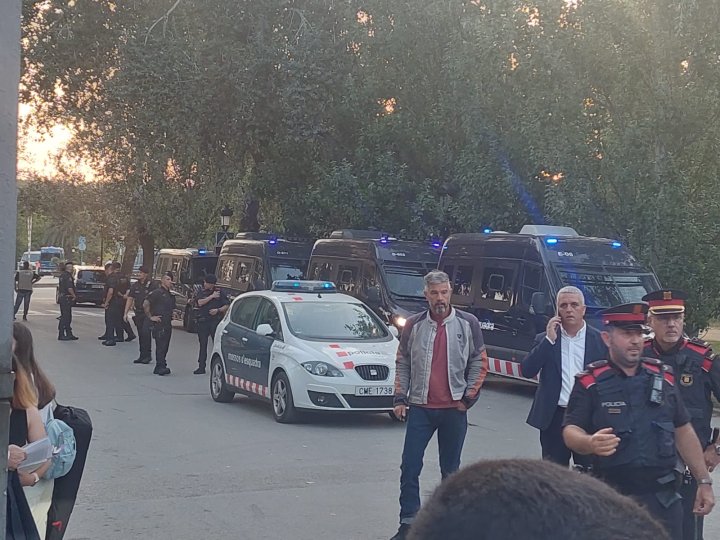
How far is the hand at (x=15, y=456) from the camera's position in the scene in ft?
13.9

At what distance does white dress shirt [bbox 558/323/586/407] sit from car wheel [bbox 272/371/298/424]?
564 centimetres

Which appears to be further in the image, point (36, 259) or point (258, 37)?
point (36, 259)

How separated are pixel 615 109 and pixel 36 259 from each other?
86493mm

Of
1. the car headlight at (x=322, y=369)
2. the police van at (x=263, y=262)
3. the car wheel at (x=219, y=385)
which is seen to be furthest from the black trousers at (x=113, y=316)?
the car headlight at (x=322, y=369)

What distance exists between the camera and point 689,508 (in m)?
5.05

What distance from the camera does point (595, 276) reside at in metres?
14.7

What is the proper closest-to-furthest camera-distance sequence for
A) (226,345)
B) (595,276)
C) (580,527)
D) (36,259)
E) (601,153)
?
(580,527) → (226,345) → (595,276) → (601,153) → (36,259)

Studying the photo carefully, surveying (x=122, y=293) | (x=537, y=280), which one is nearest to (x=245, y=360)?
(x=537, y=280)

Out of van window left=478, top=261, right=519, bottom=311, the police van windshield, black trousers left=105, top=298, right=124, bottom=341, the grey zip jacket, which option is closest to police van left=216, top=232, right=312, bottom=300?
the police van windshield

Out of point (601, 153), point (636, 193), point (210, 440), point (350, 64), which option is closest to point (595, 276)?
point (636, 193)

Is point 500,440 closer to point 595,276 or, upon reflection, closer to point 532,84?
point 595,276

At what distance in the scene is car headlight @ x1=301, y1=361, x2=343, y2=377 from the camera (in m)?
11.3

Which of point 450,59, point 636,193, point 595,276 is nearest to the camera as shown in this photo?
point 595,276

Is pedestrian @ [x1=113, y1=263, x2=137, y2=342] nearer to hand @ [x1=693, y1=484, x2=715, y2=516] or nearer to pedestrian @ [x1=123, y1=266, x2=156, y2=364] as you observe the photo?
pedestrian @ [x1=123, y1=266, x2=156, y2=364]
